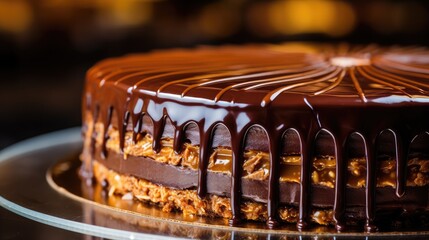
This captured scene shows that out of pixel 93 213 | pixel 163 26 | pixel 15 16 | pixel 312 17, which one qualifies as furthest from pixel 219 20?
pixel 93 213

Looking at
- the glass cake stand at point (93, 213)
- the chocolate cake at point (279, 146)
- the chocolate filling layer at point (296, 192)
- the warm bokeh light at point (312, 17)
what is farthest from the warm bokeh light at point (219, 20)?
the chocolate filling layer at point (296, 192)

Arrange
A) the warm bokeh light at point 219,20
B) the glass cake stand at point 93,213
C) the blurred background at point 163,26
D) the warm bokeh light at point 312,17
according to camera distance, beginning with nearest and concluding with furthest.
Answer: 1. the glass cake stand at point 93,213
2. the blurred background at point 163,26
3. the warm bokeh light at point 312,17
4. the warm bokeh light at point 219,20

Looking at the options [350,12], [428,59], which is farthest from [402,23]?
[428,59]

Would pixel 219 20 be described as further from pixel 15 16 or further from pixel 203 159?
pixel 203 159

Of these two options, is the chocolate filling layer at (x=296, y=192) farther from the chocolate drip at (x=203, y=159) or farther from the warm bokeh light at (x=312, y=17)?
the warm bokeh light at (x=312, y=17)

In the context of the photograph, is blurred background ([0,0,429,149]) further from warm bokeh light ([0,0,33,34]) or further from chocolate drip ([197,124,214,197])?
chocolate drip ([197,124,214,197])

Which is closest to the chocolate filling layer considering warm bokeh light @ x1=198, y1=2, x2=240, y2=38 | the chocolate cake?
the chocolate cake
